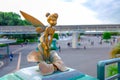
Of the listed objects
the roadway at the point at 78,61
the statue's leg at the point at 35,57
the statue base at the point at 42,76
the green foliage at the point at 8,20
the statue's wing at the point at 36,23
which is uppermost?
the green foliage at the point at 8,20

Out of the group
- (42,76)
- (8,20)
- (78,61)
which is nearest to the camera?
(42,76)

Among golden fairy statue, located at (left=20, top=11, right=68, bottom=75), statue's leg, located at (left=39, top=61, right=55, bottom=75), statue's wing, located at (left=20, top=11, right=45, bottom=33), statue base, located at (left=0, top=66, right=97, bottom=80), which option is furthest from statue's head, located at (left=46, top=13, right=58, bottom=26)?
statue base, located at (left=0, top=66, right=97, bottom=80)

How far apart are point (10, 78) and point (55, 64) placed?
90cm

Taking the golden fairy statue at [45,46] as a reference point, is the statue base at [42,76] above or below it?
below

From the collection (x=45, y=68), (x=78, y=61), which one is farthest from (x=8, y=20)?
(x=45, y=68)

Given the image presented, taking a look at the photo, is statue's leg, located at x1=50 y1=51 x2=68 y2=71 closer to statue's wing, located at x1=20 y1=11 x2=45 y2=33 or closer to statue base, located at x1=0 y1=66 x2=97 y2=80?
statue base, located at x1=0 y1=66 x2=97 y2=80

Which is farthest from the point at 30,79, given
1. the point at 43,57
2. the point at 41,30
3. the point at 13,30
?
the point at 13,30

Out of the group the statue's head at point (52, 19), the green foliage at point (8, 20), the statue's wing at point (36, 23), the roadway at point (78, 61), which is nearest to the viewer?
the statue's wing at point (36, 23)

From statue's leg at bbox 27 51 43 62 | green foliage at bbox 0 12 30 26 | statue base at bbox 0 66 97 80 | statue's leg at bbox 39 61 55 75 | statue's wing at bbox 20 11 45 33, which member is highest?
green foliage at bbox 0 12 30 26

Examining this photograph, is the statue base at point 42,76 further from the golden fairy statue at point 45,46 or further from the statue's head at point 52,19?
the statue's head at point 52,19

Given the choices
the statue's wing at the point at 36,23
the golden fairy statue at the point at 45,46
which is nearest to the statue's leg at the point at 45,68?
the golden fairy statue at the point at 45,46

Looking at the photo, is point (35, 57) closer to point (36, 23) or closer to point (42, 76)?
point (42, 76)

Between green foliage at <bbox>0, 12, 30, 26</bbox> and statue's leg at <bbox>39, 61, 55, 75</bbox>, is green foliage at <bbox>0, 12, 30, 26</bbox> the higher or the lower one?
the higher one

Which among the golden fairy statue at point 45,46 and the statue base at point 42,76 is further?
the golden fairy statue at point 45,46
